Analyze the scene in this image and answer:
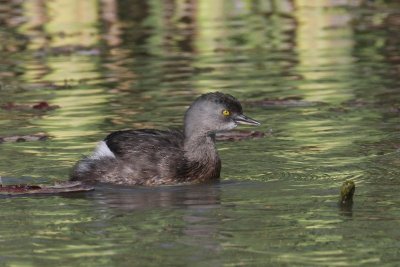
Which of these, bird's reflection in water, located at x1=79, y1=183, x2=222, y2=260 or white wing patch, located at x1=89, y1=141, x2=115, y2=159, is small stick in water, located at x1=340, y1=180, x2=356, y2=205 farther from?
white wing patch, located at x1=89, y1=141, x2=115, y2=159

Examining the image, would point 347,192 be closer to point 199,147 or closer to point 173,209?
point 173,209

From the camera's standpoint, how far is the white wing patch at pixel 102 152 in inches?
529

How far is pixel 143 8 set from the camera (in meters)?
32.4

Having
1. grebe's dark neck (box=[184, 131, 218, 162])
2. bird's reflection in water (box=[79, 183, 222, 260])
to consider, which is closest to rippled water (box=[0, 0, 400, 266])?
bird's reflection in water (box=[79, 183, 222, 260])

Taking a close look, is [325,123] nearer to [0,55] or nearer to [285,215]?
[285,215]

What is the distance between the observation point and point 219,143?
15.6 meters

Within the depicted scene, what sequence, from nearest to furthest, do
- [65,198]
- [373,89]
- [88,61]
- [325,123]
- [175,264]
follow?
1. [175,264]
2. [65,198]
3. [325,123]
4. [373,89]
5. [88,61]

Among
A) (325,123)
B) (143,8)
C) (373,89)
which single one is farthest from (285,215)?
(143,8)

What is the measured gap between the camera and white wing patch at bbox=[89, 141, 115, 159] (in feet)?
44.1

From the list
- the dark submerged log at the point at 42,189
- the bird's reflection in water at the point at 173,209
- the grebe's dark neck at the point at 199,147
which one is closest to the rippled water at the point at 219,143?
the bird's reflection in water at the point at 173,209

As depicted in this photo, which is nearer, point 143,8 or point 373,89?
point 373,89

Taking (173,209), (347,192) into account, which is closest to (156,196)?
(173,209)

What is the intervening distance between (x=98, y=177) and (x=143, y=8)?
19.3 m

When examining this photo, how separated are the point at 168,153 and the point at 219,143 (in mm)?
2151
